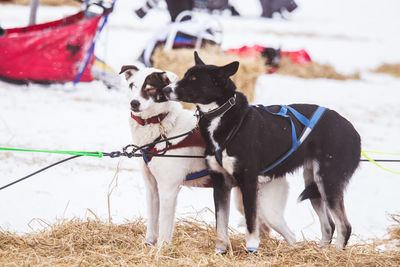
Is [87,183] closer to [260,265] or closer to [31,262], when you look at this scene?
[31,262]

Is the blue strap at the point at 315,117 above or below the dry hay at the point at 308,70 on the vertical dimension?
above

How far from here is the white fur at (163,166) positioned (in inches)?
109

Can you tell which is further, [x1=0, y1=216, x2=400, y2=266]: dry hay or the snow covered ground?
the snow covered ground

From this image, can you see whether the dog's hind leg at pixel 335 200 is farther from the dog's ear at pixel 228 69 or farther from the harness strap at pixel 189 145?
the dog's ear at pixel 228 69

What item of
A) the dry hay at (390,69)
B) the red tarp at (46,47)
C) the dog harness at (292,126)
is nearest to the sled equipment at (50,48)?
the red tarp at (46,47)

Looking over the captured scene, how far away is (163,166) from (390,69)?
1556cm

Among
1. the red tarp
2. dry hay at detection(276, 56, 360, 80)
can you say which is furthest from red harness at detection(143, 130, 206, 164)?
dry hay at detection(276, 56, 360, 80)

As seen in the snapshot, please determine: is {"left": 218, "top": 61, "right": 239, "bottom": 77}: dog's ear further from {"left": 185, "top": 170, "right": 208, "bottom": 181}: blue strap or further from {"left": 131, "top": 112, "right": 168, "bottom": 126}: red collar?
{"left": 185, "top": 170, "right": 208, "bottom": 181}: blue strap

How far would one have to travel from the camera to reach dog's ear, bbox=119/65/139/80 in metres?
2.93

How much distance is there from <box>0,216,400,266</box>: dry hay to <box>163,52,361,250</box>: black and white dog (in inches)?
5.1

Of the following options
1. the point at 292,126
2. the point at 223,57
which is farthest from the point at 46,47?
the point at 292,126

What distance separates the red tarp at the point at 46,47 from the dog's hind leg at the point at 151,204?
592cm

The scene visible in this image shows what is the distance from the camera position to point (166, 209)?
277 centimetres

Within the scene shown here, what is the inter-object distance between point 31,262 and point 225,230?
1106mm
